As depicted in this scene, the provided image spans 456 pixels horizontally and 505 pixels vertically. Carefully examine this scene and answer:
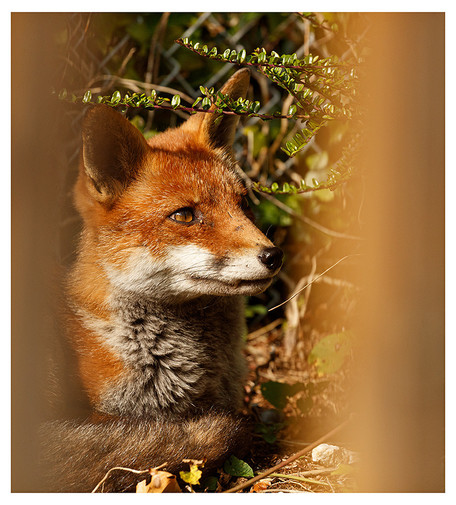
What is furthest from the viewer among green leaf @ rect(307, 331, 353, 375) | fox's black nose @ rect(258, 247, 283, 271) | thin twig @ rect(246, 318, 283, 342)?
thin twig @ rect(246, 318, 283, 342)

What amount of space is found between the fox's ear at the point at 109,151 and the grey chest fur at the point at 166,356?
358 mm

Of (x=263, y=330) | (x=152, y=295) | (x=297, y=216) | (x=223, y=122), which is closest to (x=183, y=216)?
(x=152, y=295)

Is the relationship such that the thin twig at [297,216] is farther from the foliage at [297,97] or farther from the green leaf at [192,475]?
the green leaf at [192,475]

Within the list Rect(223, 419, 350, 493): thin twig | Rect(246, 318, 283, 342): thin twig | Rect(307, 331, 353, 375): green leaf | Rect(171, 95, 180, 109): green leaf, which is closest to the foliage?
Rect(171, 95, 180, 109): green leaf

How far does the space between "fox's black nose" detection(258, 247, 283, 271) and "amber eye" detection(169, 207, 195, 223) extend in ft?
0.86

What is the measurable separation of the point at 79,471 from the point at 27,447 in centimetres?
21

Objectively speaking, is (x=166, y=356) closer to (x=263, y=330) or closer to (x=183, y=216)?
(x=183, y=216)

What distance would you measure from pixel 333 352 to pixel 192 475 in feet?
2.61

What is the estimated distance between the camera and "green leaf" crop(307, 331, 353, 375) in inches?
79.4

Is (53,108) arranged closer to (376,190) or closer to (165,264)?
(165,264)

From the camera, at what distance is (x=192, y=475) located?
1513 millimetres

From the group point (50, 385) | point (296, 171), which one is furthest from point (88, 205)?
point (296, 171)

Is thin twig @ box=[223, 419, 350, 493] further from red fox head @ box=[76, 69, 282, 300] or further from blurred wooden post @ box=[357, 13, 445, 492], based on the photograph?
red fox head @ box=[76, 69, 282, 300]

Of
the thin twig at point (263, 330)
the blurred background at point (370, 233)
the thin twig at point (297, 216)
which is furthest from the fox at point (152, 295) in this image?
the thin twig at point (263, 330)
